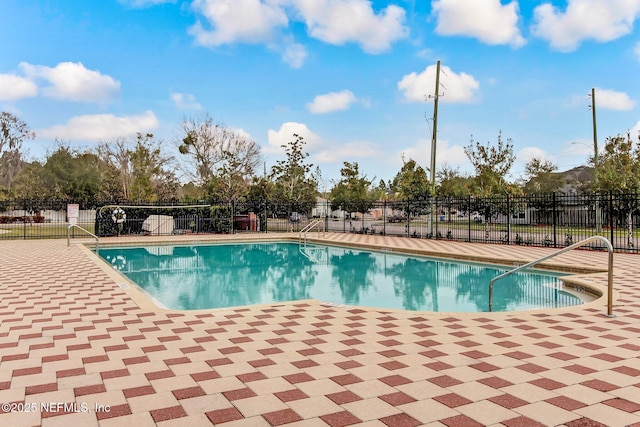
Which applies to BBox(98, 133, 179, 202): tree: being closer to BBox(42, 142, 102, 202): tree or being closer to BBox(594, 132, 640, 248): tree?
BBox(42, 142, 102, 202): tree

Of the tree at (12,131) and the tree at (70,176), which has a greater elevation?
the tree at (12,131)

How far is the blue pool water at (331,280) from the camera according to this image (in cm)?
819

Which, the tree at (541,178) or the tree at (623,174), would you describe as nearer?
the tree at (623,174)

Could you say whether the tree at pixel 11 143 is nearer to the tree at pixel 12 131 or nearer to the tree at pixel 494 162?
the tree at pixel 12 131

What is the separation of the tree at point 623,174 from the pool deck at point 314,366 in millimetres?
10334

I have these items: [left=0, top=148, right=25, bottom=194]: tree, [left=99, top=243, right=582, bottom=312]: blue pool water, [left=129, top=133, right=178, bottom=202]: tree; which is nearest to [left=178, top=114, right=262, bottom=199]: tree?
[left=129, top=133, right=178, bottom=202]: tree

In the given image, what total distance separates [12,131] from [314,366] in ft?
139

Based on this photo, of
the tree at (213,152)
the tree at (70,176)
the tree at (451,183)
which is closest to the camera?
the tree at (213,152)

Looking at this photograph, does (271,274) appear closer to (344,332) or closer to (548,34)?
(344,332)

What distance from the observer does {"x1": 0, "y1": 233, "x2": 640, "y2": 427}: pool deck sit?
2766 mm

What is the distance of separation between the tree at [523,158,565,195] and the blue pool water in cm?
2544

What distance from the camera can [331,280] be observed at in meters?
10.9

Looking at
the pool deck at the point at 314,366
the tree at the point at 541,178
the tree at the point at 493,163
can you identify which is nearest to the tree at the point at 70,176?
the tree at the point at 493,163

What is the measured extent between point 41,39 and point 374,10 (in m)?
11.6
